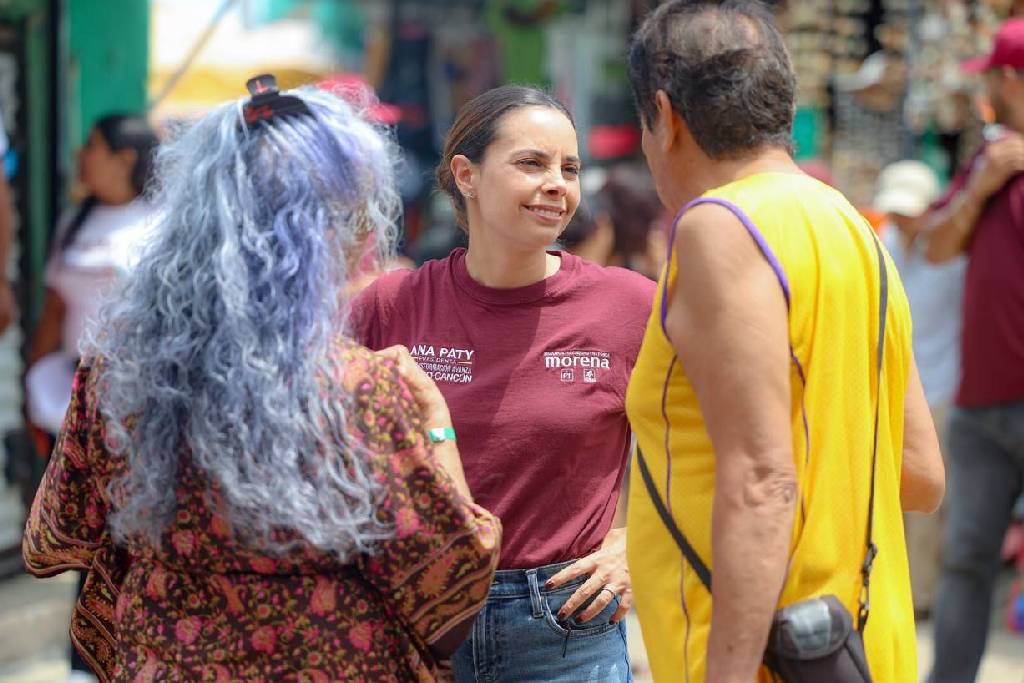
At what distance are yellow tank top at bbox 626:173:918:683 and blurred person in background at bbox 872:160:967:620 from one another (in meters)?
3.40

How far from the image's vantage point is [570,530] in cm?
262

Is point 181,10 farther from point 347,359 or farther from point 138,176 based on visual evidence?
point 347,359

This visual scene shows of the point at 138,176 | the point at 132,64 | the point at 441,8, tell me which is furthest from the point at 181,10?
the point at 441,8

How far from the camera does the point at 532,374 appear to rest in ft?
8.63

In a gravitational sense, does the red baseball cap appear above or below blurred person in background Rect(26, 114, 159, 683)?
above

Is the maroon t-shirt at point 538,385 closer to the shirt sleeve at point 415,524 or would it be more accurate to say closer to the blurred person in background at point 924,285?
the shirt sleeve at point 415,524

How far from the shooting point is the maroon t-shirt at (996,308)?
4441 millimetres

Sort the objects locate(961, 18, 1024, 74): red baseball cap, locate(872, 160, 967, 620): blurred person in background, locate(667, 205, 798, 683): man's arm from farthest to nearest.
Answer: locate(872, 160, 967, 620): blurred person in background < locate(961, 18, 1024, 74): red baseball cap < locate(667, 205, 798, 683): man's arm

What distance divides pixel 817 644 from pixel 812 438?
293 millimetres

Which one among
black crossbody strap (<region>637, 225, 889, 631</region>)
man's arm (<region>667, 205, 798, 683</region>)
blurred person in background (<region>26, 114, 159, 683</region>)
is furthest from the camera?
blurred person in background (<region>26, 114, 159, 683</region>)

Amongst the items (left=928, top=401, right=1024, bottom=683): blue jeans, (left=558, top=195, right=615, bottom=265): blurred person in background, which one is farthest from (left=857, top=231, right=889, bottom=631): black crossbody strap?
(left=558, top=195, right=615, bottom=265): blurred person in background

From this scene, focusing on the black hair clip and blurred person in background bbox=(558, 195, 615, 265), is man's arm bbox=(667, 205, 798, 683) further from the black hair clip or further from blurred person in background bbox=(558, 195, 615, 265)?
blurred person in background bbox=(558, 195, 615, 265)

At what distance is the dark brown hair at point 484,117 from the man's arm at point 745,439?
0.86 meters

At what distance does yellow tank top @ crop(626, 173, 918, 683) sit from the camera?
202 cm
